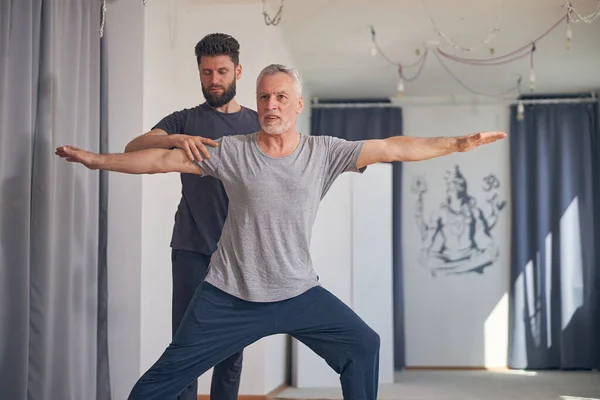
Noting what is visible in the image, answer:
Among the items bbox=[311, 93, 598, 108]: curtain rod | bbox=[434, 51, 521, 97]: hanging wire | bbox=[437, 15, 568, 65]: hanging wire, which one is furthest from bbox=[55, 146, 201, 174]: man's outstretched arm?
bbox=[311, 93, 598, 108]: curtain rod

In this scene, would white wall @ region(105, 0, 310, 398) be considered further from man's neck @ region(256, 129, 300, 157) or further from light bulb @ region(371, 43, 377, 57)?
man's neck @ region(256, 129, 300, 157)

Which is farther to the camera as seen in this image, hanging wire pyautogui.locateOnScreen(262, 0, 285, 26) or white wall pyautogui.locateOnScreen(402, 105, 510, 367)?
white wall pyautogui.locateOnScreen(402, 105, 510, 367)

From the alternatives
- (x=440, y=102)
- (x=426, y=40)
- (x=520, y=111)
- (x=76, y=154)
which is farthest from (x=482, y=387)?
(x=76, y=154)

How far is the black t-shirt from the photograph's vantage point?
9.32ft

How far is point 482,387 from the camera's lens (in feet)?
20.7

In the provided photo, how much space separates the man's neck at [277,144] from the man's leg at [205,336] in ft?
1.53

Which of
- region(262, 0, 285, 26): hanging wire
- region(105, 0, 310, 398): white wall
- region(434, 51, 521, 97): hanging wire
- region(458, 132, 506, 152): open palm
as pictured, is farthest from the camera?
region(434, 51, 521, 97): hanging wire

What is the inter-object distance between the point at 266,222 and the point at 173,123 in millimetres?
661

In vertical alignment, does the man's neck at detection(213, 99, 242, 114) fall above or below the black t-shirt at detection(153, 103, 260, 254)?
above

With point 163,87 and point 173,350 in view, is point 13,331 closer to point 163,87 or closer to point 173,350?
point 173,350

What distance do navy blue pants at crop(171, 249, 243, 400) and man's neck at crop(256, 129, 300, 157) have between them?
1.83ft

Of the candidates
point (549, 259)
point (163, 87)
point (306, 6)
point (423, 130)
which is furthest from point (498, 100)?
point (163, 87)

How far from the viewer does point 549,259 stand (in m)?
7.59

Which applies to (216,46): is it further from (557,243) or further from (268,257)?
(557,243)
